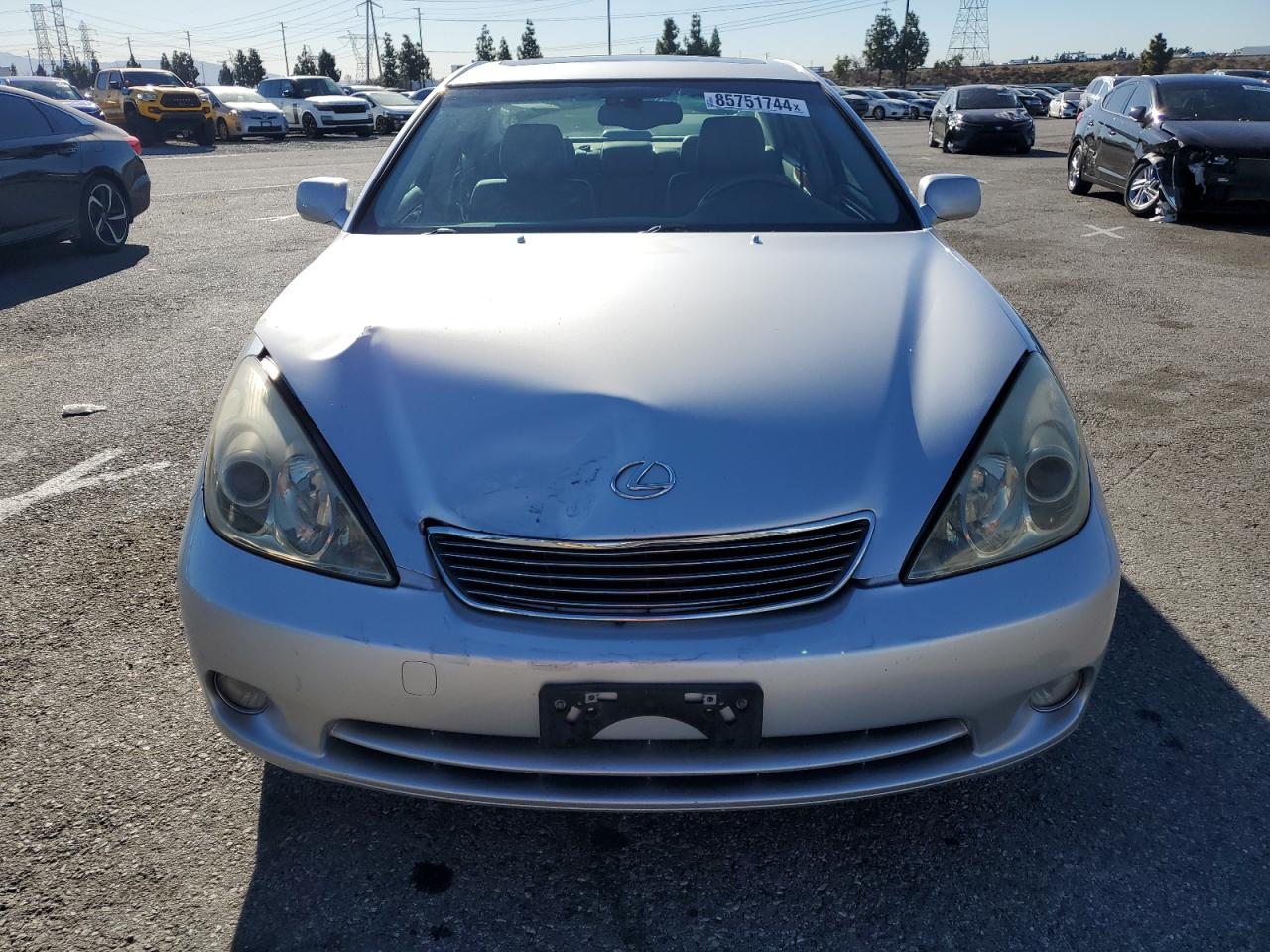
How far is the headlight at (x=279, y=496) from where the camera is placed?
6.12 ft

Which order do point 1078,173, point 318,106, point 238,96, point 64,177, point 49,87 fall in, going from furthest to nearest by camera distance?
point 238,96, point 318,106, point 49,87, point 1078,173, point 64,177

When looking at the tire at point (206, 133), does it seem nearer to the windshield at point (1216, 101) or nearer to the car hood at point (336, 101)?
the car hood at point (336, 101)

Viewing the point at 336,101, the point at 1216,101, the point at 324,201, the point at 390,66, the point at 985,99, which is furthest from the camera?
the point at 390,66

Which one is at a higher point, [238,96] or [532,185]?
[532,185]

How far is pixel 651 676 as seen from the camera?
1.70 m

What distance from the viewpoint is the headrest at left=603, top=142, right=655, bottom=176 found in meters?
3.28

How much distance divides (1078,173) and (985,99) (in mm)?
9405

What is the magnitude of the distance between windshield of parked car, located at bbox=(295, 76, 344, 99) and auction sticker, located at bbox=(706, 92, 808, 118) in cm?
3079

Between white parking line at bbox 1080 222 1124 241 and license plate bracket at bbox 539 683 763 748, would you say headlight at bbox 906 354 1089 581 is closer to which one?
license plate bracket at bbox 539 683 763 748

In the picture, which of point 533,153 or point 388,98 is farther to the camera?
point 388,98

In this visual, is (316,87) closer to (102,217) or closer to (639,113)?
(102,217)

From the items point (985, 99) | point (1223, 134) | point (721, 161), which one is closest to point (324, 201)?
point (721, 161)

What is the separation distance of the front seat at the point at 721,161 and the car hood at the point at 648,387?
0.58 metres

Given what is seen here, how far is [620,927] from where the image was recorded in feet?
Result: 6.17
